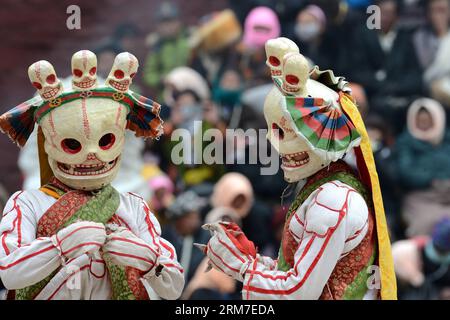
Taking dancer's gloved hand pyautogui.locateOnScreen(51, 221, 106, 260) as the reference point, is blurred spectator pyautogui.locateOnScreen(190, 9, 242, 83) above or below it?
above

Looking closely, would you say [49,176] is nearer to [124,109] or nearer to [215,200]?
[124,109]

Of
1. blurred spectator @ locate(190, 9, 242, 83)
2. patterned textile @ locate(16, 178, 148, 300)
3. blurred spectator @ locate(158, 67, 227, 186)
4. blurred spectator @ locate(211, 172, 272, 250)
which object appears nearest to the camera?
patterned textile @ locate(16, 178, 148, 300)

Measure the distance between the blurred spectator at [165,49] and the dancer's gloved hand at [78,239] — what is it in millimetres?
4934

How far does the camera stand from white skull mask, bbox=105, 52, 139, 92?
667 cm

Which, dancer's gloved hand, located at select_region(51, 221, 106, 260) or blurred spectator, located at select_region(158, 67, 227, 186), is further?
blurred spectator, located at select_region(158, 67, 227, 186)

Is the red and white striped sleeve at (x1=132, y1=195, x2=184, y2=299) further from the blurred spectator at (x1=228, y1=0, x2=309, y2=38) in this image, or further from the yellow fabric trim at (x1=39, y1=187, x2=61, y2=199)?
the blurred spectator at (x1=228, y1=0, x2=309, y2=38)

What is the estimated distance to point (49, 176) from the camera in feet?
22.6

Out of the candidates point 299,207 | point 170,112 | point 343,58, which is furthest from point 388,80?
point 299,207

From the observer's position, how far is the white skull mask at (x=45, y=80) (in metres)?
6.57

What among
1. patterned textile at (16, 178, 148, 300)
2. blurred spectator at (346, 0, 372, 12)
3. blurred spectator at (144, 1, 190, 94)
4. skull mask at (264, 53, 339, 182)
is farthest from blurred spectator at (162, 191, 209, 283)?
skull mask at (264, 53, 339, 182)

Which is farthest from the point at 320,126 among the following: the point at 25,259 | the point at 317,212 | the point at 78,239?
the point at 25,259

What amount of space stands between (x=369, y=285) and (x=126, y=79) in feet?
4.14

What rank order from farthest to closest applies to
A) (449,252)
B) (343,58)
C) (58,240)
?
(343,58) → (449,252) → (58,240)

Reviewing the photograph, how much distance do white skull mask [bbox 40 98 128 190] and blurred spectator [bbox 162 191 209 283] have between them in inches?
113
